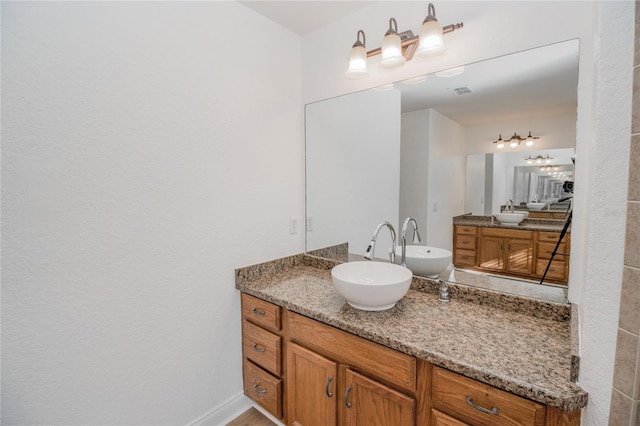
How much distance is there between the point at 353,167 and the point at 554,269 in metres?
1.24

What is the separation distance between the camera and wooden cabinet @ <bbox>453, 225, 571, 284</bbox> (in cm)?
136

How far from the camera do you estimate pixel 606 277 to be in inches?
30.7

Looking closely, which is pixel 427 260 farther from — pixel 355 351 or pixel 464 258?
pixel 355 351

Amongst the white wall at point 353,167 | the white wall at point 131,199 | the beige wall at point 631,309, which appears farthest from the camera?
the white wall at point 353,167

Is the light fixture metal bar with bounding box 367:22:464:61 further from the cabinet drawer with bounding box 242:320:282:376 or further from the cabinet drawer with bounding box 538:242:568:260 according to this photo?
the cabinet drawer with bounding box 242:320:282:376

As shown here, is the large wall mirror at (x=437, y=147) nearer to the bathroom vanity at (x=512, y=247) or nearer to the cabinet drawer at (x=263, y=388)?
the bathroom vanity at (x=512, y=247)

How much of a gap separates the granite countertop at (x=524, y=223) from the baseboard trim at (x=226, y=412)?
170 centimetres

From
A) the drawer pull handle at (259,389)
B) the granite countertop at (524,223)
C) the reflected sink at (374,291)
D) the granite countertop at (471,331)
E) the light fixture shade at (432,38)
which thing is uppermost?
the light fixture shade at (432,38)

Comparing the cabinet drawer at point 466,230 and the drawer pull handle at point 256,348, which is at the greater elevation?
the cabinet drawer at point 466,230

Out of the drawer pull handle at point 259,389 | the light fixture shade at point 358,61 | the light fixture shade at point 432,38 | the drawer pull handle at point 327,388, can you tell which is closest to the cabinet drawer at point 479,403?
the drawer pull handle at point 327,388

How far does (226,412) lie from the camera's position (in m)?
1.80

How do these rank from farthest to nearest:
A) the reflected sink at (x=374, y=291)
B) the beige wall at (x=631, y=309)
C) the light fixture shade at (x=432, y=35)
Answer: the light fixture shade at (x=432, y=35), the reflected sink at (x=374, y=291), the beige wall at (x=631, y=309)

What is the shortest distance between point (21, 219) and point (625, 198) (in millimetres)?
1925

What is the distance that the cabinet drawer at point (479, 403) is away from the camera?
2.91 ft
